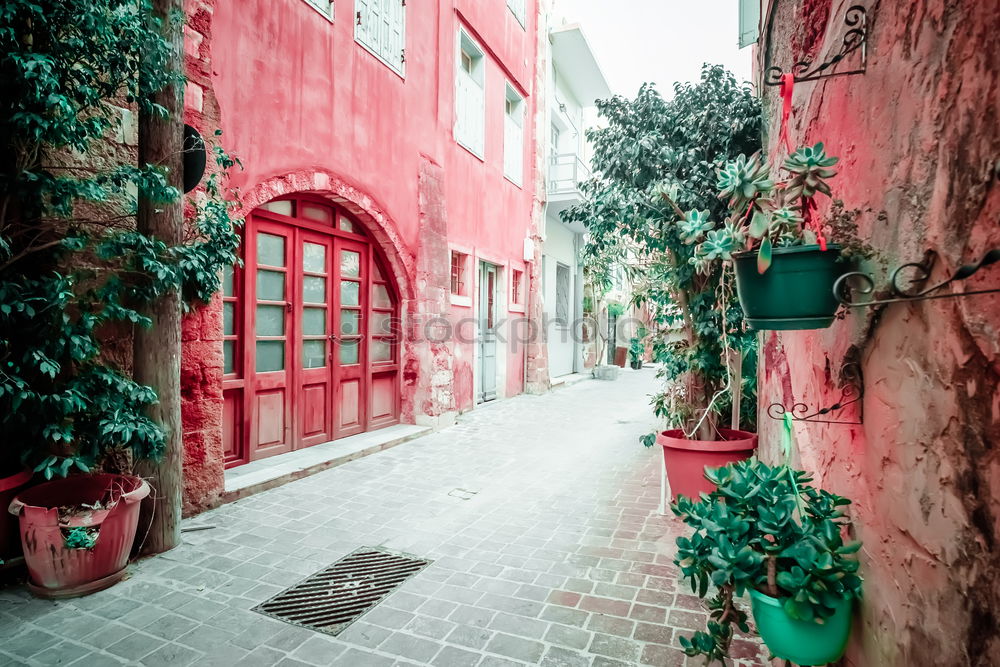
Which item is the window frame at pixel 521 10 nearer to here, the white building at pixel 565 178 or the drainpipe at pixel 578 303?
the white building at pixel 565 178

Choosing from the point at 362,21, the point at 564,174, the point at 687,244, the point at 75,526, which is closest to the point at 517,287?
the point at 564,174

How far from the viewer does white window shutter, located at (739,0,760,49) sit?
4.62m

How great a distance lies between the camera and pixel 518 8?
993cm

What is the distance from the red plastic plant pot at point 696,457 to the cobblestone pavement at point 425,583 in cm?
33

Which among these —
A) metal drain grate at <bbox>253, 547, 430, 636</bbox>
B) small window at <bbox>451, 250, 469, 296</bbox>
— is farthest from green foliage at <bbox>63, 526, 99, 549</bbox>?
small window at <bbox>451, 250, 469, 296</bbox>

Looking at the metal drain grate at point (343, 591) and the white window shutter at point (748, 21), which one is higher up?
the white window shutter at point (748, 21)

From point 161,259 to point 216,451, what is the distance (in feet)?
4.91

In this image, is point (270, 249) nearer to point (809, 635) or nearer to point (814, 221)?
point (814, 221)

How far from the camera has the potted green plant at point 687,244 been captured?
3705 millimetres

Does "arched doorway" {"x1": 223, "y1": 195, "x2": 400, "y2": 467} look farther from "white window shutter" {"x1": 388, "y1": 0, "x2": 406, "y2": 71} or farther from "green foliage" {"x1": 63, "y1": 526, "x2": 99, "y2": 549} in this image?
"white window shutter" {"x1": 388, "y1": 0, "x2": 406, "y2": 71}

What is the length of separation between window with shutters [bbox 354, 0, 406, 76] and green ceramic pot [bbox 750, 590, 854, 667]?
242 inches

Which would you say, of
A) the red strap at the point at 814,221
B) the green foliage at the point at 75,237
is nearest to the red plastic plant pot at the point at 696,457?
the red strap at the point at 814,221

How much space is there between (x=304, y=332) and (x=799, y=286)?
15.4 feet

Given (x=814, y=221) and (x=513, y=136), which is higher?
(x=513, y=136)
